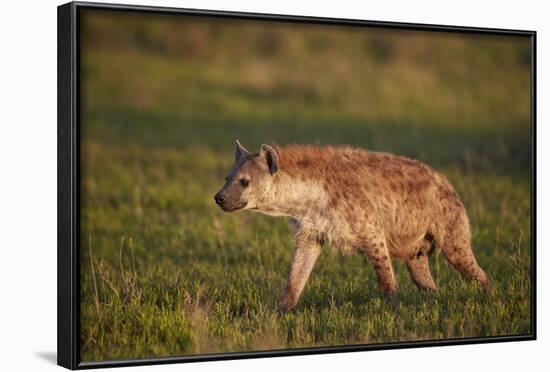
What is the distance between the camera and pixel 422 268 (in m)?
8.87

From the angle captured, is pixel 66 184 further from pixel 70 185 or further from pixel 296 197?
pixel 296 197

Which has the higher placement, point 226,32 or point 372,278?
point 226,32

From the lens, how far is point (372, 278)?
9.22m

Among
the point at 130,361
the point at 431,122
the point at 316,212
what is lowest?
the point at 130,361

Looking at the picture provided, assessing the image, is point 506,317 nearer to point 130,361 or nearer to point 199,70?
point 130,361

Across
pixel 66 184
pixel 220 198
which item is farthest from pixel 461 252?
pixel 66 184

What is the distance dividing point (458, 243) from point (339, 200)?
3.36 feet

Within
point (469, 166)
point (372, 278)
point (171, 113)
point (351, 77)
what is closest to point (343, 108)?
point (351, 77)

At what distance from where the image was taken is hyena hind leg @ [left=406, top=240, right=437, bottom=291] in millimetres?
8852

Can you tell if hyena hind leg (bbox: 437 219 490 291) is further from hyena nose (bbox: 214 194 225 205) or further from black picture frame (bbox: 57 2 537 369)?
black picture frame (bbox: 57 2 537 369)

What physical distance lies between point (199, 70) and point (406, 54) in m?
3.02

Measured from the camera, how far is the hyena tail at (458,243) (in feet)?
28.9

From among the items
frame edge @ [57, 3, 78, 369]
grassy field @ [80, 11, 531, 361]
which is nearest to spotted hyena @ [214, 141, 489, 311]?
grassy field @ [80, 11, 531, 361]

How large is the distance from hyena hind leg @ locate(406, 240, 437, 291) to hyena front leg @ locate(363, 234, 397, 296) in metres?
0.51
